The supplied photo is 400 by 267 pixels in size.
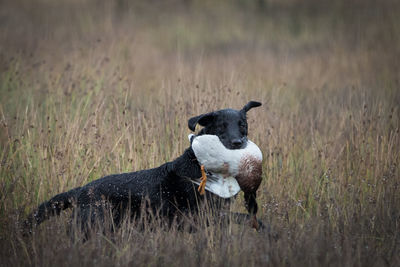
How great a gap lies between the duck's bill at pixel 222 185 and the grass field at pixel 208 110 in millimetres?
279

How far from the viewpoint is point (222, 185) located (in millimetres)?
3926

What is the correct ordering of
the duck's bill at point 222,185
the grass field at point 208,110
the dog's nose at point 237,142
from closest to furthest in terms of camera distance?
the grass field at point 208,110
the dog's nose at point 237,142
the duck's bill at point 222,185

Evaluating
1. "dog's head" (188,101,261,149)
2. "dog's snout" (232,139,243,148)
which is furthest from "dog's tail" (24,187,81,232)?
"dog's snout" (232,139,243,148)

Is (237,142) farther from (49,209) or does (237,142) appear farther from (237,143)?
(49,209)

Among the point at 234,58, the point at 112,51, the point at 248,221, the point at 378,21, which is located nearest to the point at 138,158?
the point at 248,221

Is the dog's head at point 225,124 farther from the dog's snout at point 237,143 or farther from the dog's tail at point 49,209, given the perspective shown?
the dog's tail at point 49,209

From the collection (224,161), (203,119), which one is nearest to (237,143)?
(224,161)

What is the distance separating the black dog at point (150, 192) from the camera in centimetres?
405

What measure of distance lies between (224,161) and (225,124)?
441mm

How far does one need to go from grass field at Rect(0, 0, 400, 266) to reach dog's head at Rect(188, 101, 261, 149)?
2.33 feet

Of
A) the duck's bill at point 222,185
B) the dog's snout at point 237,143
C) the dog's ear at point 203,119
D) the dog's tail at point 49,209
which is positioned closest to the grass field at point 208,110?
the dog's tail at point 49,209

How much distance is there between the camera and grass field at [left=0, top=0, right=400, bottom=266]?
3.61m

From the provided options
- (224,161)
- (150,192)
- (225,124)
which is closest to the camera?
(224,161)

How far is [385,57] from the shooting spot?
→ 9.76 meters
